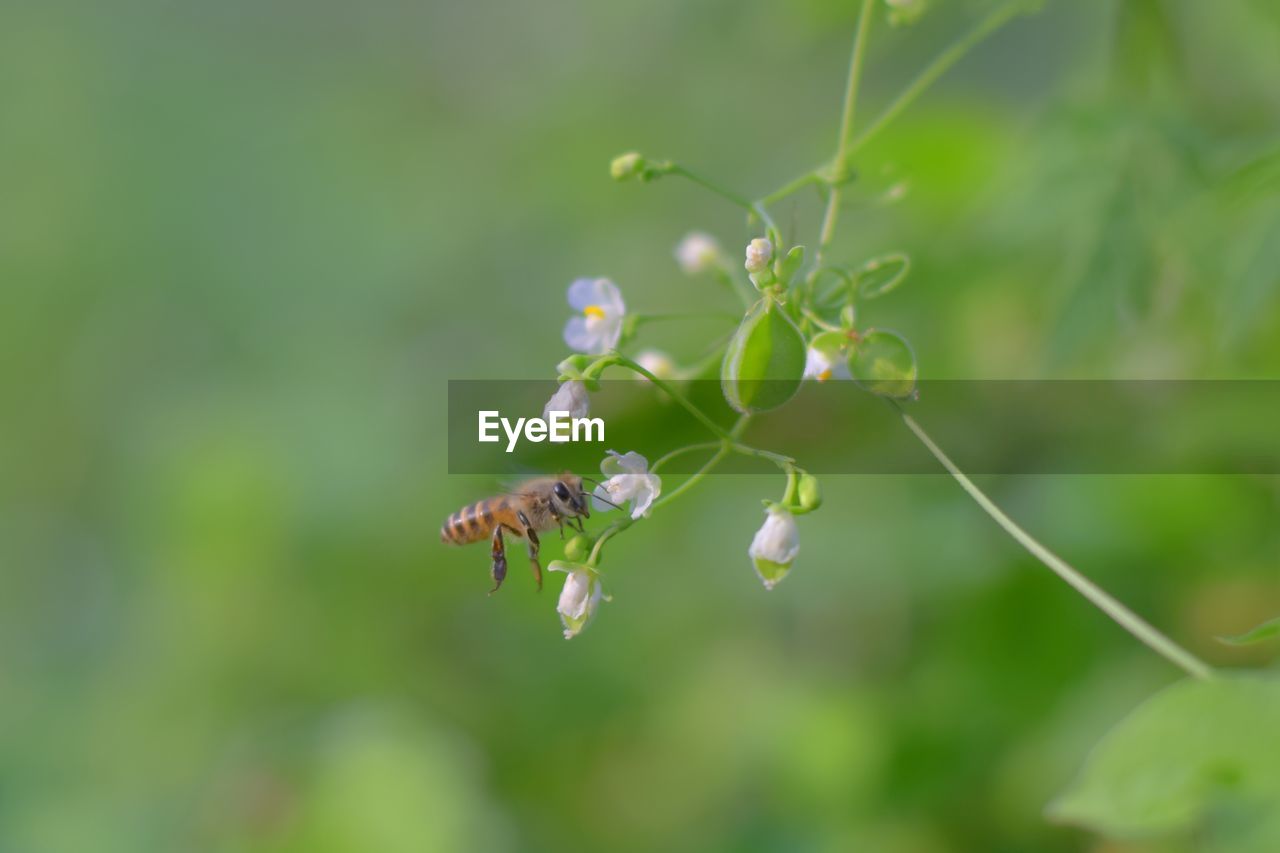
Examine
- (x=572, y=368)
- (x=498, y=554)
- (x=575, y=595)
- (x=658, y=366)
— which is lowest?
(x=575, y=595)

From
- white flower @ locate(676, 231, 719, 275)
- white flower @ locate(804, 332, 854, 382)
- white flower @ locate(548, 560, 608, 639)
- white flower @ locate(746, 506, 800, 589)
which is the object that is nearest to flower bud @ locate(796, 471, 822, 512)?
white flower @ locate(746, 506, 800, 589)

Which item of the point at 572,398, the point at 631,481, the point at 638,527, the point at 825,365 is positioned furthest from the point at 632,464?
the point at 638,527

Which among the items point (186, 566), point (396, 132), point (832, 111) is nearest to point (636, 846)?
point (186, 566)

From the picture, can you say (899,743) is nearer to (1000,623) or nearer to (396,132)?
(1000,623)

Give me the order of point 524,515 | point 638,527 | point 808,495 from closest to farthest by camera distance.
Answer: point 808,495, point 524,515, point 638,527

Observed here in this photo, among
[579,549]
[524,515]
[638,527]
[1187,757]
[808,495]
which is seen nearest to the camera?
[1187,757]

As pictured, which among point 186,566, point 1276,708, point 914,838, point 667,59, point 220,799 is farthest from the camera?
point 667,59

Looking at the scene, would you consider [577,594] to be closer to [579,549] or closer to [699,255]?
[579,549]
